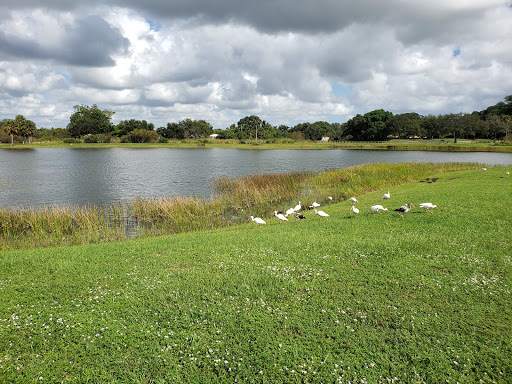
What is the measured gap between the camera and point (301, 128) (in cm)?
16462

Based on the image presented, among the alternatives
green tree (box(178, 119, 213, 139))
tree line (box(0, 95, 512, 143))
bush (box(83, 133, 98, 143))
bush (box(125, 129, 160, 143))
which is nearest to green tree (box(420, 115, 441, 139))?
tree line (box(0, 95, 512, 143))

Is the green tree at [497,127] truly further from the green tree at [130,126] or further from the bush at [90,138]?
the bush at [90,138]

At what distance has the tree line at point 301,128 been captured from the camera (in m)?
104

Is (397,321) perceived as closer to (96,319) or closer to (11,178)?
(96,319)

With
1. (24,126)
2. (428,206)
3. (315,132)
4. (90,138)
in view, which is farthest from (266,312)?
(315,132)

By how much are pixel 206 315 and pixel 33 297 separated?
13.1 feet

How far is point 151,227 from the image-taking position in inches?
682

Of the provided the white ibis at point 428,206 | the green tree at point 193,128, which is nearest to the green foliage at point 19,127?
the green tree at point 193,128

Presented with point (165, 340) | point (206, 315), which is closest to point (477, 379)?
point (206, 315)

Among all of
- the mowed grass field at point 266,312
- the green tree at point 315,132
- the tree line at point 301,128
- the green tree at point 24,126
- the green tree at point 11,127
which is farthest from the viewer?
the green tree at point 315,132

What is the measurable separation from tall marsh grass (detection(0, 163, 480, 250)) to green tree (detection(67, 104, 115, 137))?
131822 mm

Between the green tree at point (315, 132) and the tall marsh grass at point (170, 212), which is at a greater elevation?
the green tree at point (315, 132)

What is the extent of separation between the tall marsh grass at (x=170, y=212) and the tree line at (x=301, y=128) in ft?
310

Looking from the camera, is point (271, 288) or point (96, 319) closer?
point (96, 319)
